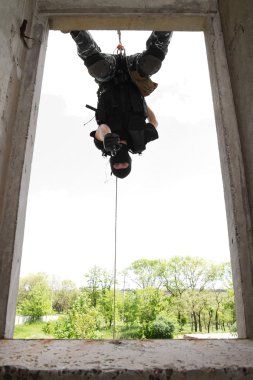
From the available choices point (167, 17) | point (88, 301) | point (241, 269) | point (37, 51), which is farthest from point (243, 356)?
point (88, 301)

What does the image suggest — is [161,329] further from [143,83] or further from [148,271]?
[143,83]

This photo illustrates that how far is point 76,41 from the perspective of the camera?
2.70 meters

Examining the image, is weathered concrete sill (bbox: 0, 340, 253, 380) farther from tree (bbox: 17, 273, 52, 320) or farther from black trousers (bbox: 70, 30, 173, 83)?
tree (bbox: 17, 273, 52, 320)

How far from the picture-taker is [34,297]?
47938 millimetres

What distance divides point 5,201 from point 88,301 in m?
41.8

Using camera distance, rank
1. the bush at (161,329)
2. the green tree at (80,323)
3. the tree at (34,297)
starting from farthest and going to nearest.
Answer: the tree at (34,297) < the bush at (161,329) < the green tree at (80,323)

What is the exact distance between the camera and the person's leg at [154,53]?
275 cm

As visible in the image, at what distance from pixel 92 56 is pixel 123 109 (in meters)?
0.59

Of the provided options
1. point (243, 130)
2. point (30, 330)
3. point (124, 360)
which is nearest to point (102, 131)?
point (243, 130)

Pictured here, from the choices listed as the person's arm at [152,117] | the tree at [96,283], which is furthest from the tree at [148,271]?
the person's arm at [152,117]

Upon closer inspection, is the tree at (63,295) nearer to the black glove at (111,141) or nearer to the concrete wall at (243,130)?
the black glove at (111,141)

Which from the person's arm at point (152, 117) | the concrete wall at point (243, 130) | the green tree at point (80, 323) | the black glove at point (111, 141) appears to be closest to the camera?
the concrete wall at point (243, 130)

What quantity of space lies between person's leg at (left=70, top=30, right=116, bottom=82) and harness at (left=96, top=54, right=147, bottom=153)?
136 millimetres

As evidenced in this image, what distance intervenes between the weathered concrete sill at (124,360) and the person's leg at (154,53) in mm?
2511
